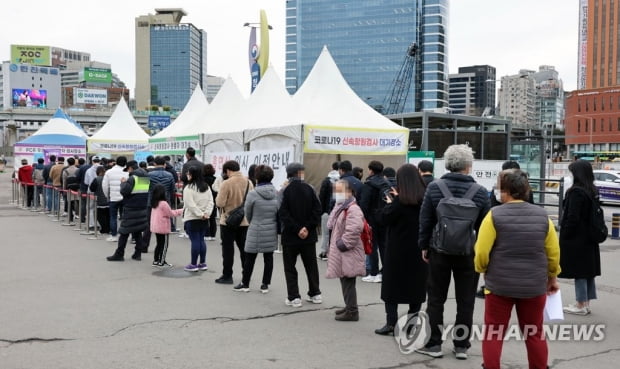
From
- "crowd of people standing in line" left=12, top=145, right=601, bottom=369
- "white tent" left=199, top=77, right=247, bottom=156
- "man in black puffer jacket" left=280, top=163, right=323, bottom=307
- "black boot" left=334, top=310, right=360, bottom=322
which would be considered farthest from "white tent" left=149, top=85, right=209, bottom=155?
"black boot" left=334, top=310, right=360, bottom=322

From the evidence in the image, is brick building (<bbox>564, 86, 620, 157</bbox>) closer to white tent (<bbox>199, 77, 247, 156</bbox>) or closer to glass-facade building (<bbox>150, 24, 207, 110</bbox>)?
white tent (<bbox>199, 77, 247, 156</bbox>)

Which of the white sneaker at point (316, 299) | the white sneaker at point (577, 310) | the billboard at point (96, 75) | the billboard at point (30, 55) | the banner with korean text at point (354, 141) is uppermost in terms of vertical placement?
the billboard at point (30, 55)

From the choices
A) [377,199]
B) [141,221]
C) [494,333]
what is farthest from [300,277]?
[494,333]

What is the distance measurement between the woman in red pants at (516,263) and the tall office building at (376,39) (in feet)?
424

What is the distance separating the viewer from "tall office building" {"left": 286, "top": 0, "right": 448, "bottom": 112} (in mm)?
131125

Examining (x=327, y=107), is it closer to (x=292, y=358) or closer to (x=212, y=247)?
(x=212, y=247)

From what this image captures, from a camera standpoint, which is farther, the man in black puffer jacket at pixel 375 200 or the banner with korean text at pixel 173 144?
the banner with korean text at pixel 173 144

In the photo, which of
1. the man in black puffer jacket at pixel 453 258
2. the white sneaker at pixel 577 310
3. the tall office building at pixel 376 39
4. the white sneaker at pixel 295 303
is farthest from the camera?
the tall office building at pixel 376 39

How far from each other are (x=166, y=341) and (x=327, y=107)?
954 cm

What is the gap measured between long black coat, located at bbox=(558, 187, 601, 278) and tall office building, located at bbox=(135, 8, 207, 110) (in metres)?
189

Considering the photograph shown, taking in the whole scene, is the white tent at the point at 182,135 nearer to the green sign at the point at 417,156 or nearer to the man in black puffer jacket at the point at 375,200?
the green sign at the point at 417,156

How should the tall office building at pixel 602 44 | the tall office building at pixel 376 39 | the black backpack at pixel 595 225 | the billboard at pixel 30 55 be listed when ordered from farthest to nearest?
the billboard at pixel 30 55 < the tall office building at pixel 602 44 < the tall office building at pixel 376 39 < the black backpack at pixel 595 225

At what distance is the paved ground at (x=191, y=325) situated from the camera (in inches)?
200

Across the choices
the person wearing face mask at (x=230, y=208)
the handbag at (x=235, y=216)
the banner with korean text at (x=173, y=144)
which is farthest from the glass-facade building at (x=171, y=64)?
the handbag at (x=235, y=216)
